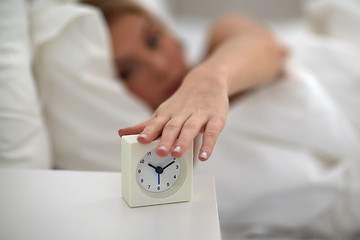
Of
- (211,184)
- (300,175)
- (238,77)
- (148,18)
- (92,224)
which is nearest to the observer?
(92,224)

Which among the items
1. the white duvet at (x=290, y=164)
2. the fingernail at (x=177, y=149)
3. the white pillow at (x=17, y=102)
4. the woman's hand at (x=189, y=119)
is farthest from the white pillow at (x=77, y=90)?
the fingernail at (x=177, y=149)

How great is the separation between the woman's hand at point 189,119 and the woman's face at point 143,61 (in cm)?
56

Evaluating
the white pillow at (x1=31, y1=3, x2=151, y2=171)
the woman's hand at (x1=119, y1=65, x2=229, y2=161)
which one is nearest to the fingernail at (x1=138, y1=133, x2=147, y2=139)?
the woman's hand at (x1=119, y1=65, x2=229, y2=161)

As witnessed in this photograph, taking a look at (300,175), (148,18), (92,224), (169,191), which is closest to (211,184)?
(169,191)

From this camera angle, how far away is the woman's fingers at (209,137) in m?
0.53

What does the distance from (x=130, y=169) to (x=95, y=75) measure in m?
0.56

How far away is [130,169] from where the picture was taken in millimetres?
A: 554

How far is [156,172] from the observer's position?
578 mm

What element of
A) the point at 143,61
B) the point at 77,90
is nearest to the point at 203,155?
the point at 77,90

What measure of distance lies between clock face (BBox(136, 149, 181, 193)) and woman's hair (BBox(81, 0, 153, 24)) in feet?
2.94

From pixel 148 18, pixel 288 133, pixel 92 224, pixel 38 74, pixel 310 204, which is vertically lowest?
pixel 92 224

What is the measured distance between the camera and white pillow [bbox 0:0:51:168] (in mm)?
767

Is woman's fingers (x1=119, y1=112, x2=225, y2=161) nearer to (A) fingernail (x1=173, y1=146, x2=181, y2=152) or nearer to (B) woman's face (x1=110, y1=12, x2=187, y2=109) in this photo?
(A) fingernail (x1=173, y1=146, x2=181, y2=152)

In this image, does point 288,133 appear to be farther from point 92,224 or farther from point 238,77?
point 92,224
